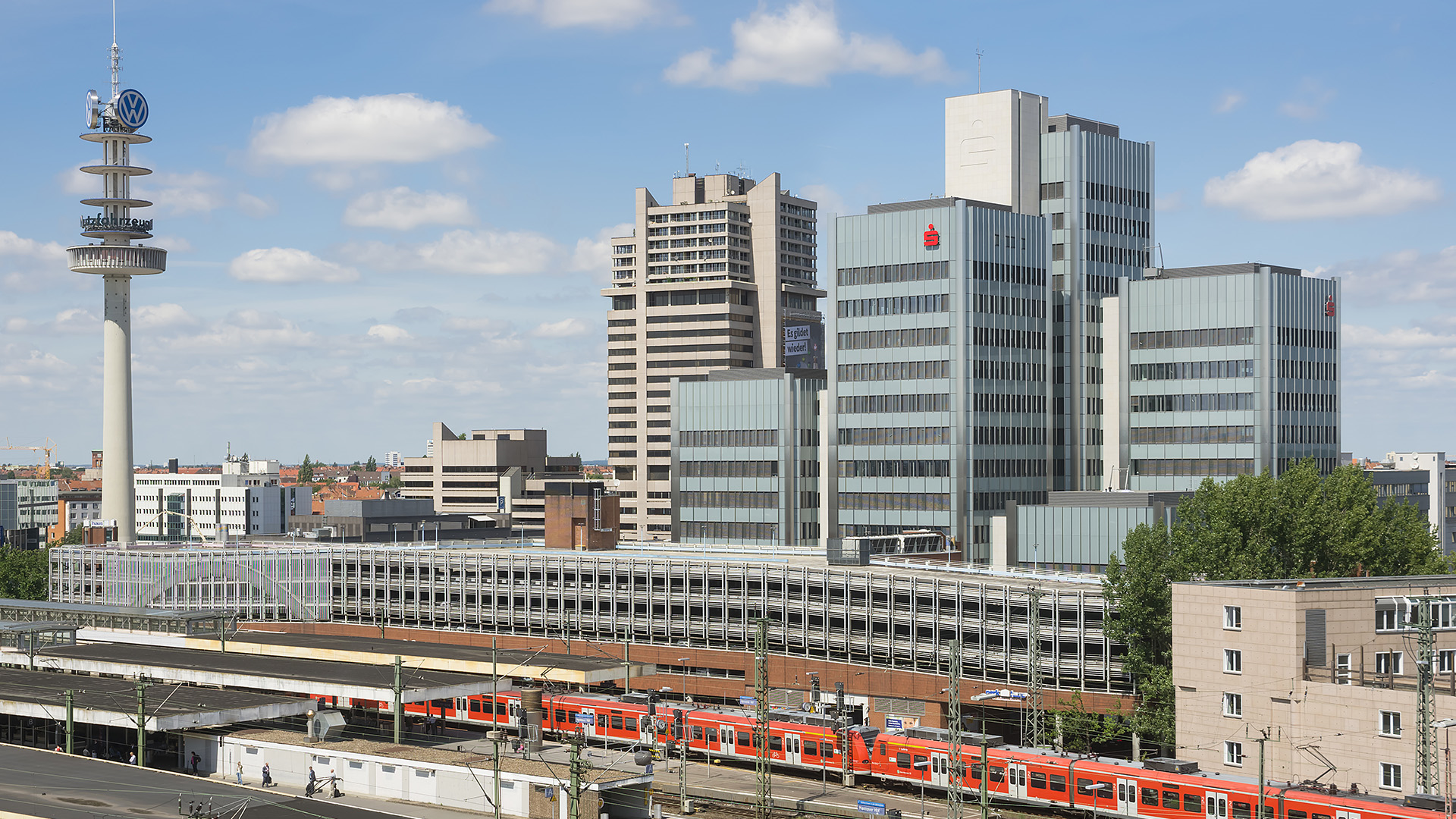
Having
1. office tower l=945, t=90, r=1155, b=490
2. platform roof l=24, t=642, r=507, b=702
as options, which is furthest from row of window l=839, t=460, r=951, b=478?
platform roof l=24, t=642, r=507, b=702

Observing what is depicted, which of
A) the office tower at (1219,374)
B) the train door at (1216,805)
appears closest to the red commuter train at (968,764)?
the train door at (1216,805)

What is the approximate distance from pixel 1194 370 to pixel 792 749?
279 ft

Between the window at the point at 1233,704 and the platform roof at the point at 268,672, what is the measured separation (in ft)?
163

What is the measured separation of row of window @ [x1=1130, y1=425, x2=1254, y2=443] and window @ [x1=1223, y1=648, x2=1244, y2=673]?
259 ft

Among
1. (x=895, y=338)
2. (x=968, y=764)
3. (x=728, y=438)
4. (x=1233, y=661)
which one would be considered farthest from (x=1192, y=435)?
(x=968, y=764)

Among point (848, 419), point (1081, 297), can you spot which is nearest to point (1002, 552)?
point (848, 419)

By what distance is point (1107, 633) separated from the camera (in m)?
101

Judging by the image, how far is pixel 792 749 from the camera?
325 ft

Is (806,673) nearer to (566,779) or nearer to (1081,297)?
(566,779)

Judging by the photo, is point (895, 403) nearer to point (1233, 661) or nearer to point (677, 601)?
point (677, 601)

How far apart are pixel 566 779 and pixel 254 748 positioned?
22.3m

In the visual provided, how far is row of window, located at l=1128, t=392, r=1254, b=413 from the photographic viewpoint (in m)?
160

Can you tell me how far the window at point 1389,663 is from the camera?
87125mm

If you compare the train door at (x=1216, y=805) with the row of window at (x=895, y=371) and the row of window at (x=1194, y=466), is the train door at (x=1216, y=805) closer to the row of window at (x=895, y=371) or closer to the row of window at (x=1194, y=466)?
the row of window at (x=1194, y=466)
